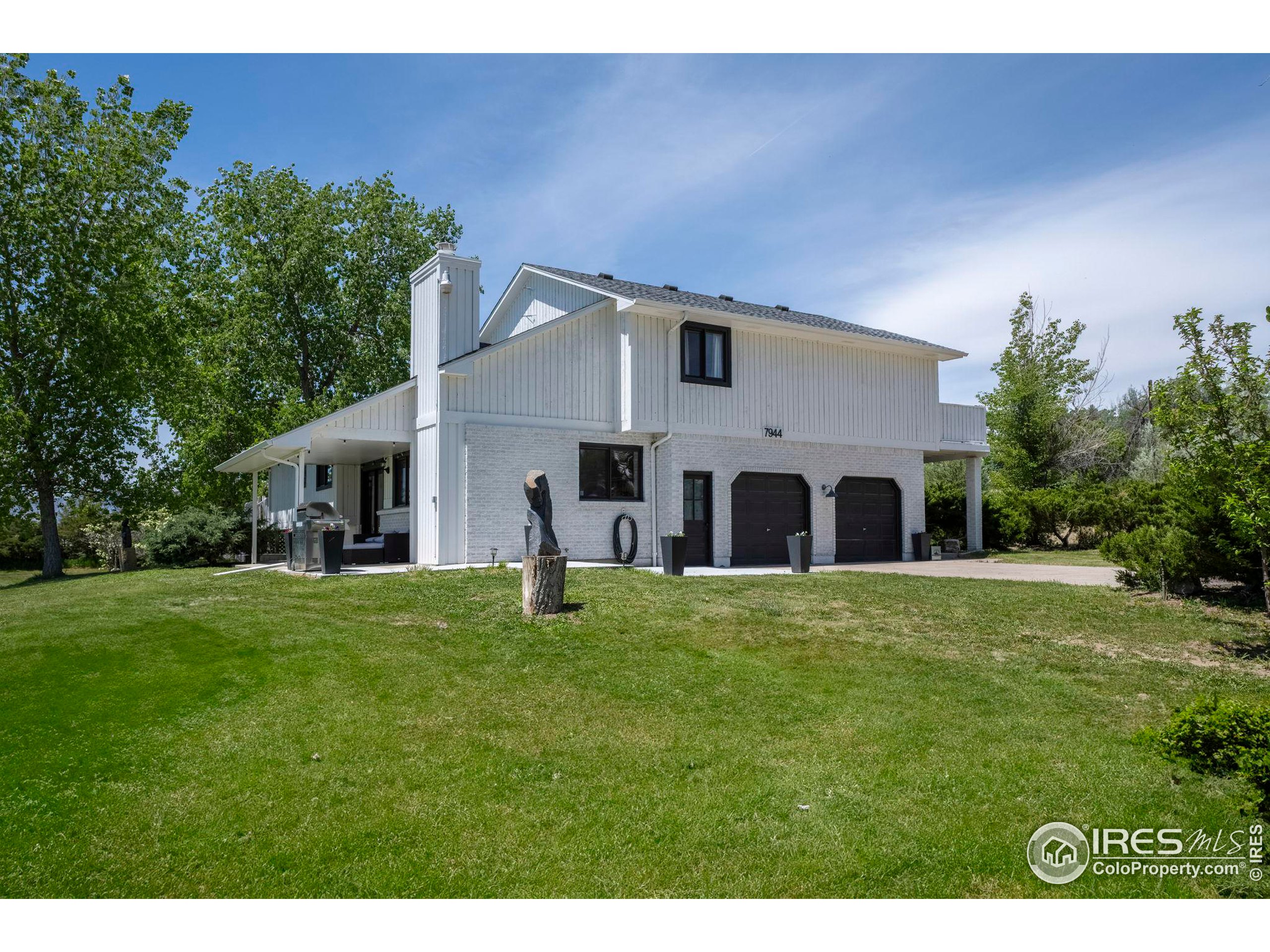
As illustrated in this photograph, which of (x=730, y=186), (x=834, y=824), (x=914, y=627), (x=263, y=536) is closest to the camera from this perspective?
(x=834, y=824)

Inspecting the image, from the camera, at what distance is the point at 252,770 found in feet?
16.9

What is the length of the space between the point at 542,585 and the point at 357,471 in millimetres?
12735

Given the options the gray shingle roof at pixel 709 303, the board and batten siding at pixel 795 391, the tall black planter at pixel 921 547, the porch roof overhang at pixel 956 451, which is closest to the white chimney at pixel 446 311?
the gray shingle roof at pixel 709 303

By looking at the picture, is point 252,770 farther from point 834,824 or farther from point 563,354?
point 563,354

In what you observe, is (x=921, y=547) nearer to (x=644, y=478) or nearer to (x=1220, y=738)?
(x=644, y=478)

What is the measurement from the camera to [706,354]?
1780 centimetres

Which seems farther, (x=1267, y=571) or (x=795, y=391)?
(x=795, y=391)

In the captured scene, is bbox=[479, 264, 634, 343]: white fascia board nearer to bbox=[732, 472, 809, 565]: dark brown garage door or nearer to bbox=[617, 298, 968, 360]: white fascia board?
bbox=[617, 298, 968, 360]: white fascia board

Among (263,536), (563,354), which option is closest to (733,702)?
(563,354)

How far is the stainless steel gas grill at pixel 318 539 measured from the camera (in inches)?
559

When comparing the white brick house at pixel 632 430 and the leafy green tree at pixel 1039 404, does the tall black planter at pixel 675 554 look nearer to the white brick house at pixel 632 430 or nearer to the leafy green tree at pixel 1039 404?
the white brick house at pixel 632 430

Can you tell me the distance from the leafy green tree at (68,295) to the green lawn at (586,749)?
1603 centimetres

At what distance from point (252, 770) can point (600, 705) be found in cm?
256

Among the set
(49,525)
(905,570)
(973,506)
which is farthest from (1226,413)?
(49,525)
